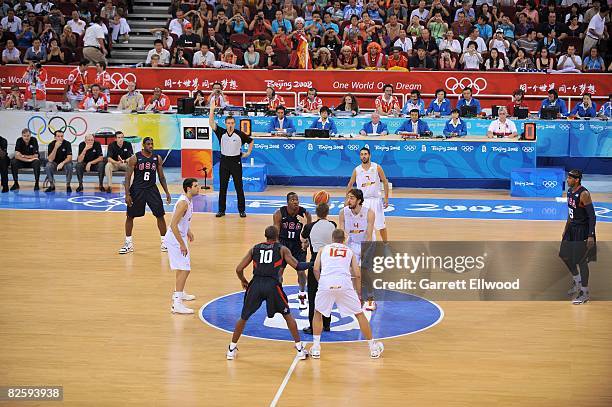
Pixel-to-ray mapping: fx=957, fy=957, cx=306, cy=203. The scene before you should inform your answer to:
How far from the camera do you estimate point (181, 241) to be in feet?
40.7

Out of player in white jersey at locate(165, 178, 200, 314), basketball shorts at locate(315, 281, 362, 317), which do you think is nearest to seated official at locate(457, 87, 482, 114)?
player in white jersey at locate(165, 178, 200, 314)

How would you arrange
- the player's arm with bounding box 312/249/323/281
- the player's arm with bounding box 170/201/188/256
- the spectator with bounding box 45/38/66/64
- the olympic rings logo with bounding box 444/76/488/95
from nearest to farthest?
1. the player's arm with bounding box 312/249/323/281
2. the player's arm with bounding box 170/201/188/256
3. the olympic rings logo with bounding box 444/76/488/95
4. the spectator with bounding box 45/38/66/64

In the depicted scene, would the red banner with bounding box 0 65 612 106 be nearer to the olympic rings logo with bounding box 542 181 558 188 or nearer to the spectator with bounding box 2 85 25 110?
the spectator with bounding box 2 85 25 110

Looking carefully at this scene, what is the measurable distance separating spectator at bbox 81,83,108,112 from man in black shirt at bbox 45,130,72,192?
2662 millimetres

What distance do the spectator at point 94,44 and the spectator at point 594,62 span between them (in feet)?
44.7

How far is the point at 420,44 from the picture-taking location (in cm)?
2678

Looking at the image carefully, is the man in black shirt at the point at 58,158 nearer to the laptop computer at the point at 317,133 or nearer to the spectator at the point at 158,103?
the spectator at the point at 158,103

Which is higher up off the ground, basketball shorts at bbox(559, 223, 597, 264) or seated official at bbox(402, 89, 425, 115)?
seated official at bbox(402, 89, 425, 115)

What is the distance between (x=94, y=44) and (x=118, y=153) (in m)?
7.46

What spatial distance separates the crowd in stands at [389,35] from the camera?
2658 centimetres

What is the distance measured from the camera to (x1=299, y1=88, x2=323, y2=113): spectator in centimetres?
2484

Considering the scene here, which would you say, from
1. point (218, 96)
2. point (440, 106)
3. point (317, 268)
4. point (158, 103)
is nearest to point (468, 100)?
point (440, 106)

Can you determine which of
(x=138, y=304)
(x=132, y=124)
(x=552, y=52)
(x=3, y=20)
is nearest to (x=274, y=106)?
(x=132, y=124)

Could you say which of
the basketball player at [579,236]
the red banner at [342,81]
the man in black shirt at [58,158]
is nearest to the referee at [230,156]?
the man in black shirt at [58,158]
